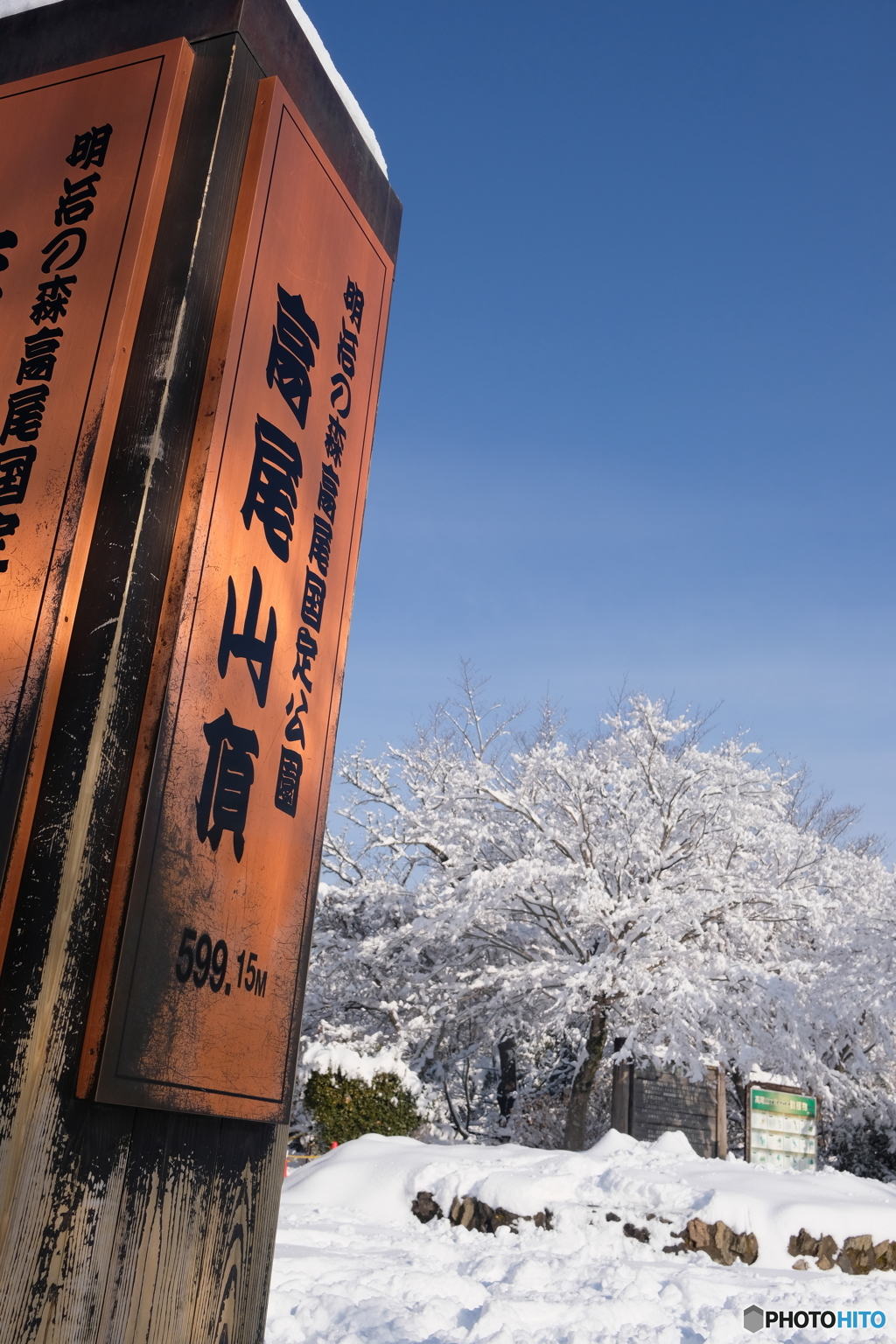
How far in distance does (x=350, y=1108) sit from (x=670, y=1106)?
449cm

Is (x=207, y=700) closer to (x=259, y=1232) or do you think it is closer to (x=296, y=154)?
(x=259, y=1232)

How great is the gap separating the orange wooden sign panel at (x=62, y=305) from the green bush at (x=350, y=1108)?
483 inches

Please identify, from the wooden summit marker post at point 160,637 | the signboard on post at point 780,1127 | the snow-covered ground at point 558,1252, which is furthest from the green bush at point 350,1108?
the wooden summit marker post at point 160,637

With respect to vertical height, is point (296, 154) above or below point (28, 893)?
above

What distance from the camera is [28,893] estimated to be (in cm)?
192

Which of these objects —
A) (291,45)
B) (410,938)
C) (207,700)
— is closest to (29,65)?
(291,45)

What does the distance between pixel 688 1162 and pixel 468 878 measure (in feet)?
20.7

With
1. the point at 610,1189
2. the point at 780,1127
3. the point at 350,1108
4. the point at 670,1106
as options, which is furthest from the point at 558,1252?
the point at 670,1106

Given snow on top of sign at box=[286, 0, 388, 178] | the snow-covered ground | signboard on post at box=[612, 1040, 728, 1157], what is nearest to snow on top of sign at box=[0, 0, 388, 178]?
snow on top of sign at box=[286, 0, 388, 178]

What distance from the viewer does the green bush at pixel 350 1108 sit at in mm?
13016

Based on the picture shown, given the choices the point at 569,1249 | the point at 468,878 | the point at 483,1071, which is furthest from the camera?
the point at 483,1071
